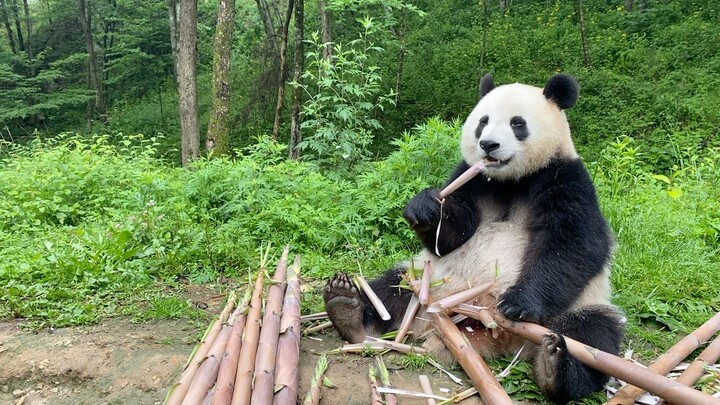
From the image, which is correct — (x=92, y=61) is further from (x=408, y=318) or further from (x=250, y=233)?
(x=408, y=318)

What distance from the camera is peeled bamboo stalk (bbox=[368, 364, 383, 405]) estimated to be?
252 centimetres

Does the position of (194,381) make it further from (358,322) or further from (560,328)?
(560,328)

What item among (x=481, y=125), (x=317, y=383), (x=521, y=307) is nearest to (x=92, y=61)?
(x=481, y=125)

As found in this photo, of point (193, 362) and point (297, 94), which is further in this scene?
point (297, 94)

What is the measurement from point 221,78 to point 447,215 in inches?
311

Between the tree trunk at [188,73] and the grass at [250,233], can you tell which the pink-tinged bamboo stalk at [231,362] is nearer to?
the grass at [250,233]

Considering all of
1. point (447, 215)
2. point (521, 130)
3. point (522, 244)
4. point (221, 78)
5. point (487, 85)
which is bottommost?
point (522, 244)

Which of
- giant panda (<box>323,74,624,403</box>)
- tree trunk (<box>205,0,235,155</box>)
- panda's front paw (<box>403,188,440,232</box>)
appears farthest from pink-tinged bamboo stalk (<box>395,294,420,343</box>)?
tree trunk (<box>205,0,235,155</box>)

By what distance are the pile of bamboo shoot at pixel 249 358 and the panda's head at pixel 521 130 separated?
1.46 metres

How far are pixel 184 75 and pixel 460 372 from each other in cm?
1022

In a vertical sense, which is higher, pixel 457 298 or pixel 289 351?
pixel 457 298

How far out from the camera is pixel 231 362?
2.55 m

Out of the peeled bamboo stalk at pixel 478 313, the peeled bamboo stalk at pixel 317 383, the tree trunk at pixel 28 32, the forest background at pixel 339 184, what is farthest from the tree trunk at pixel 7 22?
the peeled bamboo stalk at pixel 478 313

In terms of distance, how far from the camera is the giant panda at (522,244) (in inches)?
110
